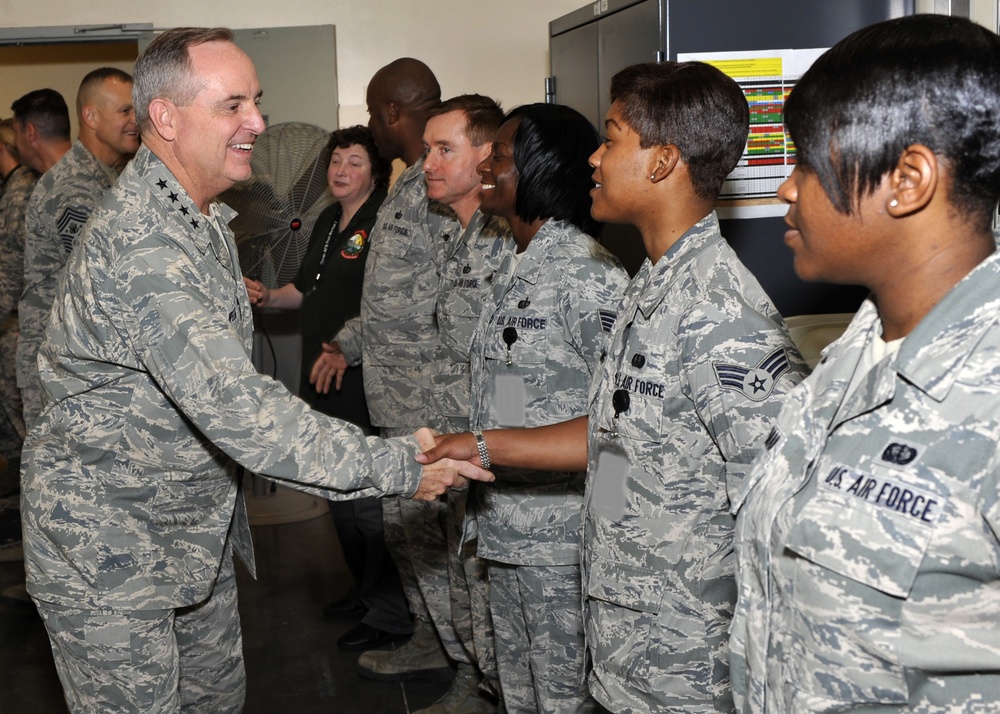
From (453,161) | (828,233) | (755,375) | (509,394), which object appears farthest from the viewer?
(453,161)

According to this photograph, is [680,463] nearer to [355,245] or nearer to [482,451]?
[482,451]

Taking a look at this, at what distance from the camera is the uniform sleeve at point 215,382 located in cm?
182

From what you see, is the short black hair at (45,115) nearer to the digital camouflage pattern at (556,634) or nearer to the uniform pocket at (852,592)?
the digital camouflage pattern at (556,634)

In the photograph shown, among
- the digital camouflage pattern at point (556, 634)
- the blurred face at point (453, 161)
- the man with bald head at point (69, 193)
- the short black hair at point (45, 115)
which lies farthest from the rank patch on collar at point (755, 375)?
the short black hair at point (45, 115)

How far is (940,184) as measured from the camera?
3.39 feet

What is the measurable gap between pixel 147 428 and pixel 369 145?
231 cm

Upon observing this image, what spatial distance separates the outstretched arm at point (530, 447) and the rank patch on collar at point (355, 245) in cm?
179

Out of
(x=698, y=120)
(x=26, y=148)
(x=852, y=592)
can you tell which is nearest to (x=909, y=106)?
(x=852, y=592)

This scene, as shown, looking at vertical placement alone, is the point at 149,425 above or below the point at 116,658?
above

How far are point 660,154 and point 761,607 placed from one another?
89 centimetres

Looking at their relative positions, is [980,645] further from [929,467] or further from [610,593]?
[610,593]

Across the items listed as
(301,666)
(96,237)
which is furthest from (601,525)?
(301,666)

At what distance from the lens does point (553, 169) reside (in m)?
2.48

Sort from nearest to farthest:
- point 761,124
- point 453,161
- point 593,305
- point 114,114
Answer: point 593,305, point 761,124, point 453,161, point 114,114
